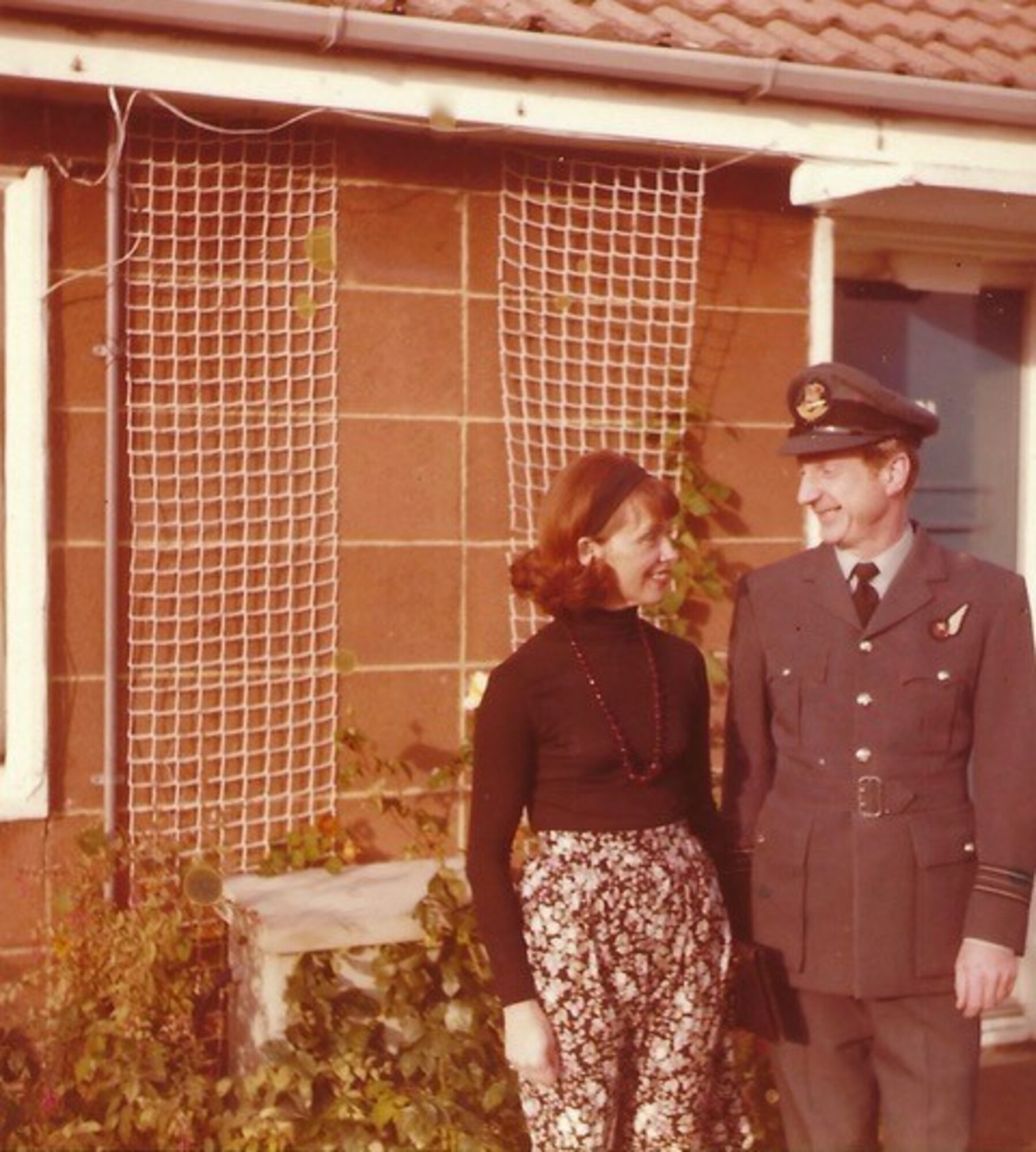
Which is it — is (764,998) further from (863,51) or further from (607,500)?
(863,51)

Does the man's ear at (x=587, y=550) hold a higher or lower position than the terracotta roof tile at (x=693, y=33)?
lower

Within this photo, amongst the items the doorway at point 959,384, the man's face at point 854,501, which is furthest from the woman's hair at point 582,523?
the doorway at point 959,384

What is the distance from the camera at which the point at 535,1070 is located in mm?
3227

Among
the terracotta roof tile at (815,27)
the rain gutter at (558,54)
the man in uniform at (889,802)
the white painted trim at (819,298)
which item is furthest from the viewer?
the white painted trim at (819,298)

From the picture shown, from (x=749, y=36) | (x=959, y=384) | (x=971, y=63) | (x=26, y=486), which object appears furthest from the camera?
(x=959, y=384)

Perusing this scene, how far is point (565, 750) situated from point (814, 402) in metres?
0.86

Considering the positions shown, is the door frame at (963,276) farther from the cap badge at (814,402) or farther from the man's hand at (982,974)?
the man's hand at (982,974)

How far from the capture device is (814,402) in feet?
11.8

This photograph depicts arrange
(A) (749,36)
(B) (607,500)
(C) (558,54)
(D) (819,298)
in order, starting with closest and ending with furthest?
1. (B) (607,500)
2. (C) (558,54)
3. (A) (749,36)
4. (D) (819,298)

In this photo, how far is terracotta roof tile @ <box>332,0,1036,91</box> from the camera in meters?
4.98

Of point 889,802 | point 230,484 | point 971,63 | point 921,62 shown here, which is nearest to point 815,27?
point 921,62

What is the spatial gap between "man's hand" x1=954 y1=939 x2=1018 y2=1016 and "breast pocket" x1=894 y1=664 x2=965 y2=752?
0.38m

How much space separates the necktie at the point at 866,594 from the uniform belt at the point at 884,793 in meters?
0.31

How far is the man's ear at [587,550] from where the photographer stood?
3.32m
